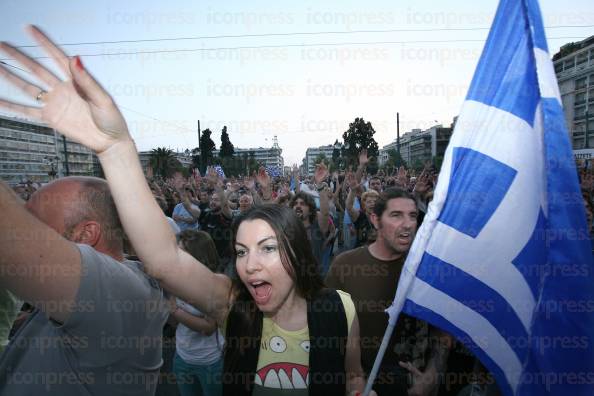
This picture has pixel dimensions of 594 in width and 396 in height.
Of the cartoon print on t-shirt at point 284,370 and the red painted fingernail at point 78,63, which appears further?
the cartoon print on t-shirt at point 284,370

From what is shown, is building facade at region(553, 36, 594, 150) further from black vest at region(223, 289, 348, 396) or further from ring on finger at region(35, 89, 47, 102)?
ring on finger at region(35, 89, 47, 102)

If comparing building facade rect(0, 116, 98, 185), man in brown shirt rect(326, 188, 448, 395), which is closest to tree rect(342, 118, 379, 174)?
building facade rect(0, 116, 98, 185)

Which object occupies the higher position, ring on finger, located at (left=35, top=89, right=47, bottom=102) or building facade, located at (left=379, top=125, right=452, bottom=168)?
building facade, located at (left=379, top=125, right=452, bottom=168)

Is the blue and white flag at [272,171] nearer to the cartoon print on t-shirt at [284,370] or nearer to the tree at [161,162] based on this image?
the cartoon print on t-shirt at [284,370]

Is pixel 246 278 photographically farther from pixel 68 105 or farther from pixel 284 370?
pixel 68 105

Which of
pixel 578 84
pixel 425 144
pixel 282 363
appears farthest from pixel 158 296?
pixel 425 144

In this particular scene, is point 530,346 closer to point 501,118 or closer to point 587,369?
point 587,369

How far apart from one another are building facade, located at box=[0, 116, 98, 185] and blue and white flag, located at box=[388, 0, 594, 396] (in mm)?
102030

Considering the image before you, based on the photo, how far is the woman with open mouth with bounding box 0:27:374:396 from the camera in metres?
1.13

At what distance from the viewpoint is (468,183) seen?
75.0 inches

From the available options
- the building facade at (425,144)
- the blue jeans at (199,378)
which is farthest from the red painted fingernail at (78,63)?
the building facade at (425,144)

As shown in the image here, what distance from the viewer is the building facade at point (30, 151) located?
9394 cm

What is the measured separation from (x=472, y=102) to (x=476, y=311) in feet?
3.67

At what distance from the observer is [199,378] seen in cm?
276
